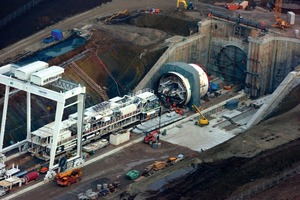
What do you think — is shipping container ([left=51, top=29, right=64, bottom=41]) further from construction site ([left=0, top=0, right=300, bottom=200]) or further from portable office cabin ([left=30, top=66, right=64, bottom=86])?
portable office cabin ([left=30, top=66, right=64, bottom=86])

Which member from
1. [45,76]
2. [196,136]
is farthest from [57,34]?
[196,136]

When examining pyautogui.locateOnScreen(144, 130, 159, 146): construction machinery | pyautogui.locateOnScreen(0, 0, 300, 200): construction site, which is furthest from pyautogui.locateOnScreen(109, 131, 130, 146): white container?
pyautogui.locateOnScreen(144, 130, 159, 146): construction machinery

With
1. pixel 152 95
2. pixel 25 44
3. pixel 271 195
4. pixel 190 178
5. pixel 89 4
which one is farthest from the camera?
pixel 89 4

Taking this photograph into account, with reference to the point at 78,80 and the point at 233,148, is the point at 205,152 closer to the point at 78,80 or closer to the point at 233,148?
the point at 233,148

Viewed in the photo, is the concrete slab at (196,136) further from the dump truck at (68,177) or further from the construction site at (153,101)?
the dump truck at (68,177)

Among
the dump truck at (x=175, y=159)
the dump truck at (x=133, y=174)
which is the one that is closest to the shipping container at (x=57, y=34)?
the dump truck at (x=175, y=159)

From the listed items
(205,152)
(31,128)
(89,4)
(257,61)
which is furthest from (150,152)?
(89,4)
